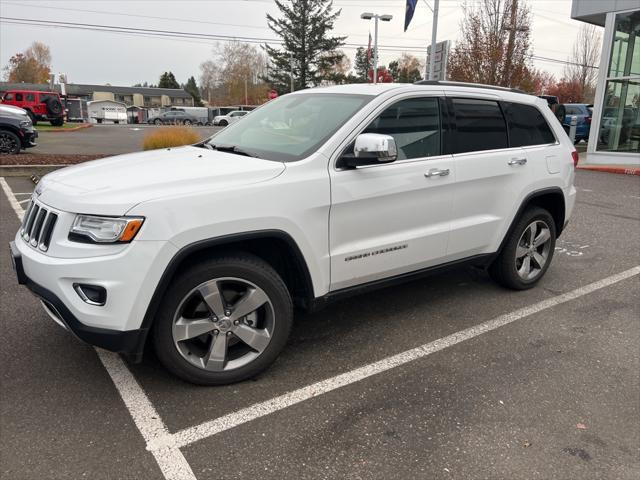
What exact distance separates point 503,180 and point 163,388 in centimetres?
302

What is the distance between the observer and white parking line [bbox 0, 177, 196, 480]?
243cm

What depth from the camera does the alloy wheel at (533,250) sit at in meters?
4.67

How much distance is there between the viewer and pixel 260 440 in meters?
2.65

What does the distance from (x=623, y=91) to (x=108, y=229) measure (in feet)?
58.5

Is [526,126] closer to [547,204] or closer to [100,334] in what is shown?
[547,204]

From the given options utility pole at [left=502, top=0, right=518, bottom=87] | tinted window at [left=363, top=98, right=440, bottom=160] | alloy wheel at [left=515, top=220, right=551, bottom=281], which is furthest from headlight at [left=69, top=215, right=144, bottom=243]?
utility pole at [left=502, top=0, right=518, bottom=87]

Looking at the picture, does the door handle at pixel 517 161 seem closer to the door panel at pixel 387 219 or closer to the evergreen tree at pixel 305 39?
the door panel at pixel 387 219

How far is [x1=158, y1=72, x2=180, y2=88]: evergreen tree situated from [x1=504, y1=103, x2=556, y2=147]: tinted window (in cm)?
12985

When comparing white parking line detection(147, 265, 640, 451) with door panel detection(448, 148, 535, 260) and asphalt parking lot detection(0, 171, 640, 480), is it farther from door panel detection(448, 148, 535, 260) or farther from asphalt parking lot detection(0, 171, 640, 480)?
door panel detection(448, 148, 535, 260)

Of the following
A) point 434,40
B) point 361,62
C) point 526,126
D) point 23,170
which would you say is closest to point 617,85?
point 434,40

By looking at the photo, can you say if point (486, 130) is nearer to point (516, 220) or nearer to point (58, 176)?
point (516, 220)

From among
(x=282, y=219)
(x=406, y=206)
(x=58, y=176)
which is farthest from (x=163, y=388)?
(x=406, y=206)

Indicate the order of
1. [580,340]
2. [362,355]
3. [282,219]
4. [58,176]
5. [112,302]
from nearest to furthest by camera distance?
[112,302] < [282,219] < [58,176] < [362,355] < [580,340]

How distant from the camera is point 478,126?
13.6ft
